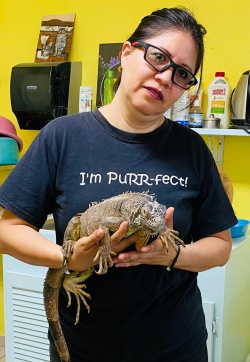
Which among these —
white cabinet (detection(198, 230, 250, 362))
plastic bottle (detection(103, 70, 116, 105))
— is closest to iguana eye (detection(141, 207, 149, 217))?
white cabinet (detection(198, 230, 250, 362))

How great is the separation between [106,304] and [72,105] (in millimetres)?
1823

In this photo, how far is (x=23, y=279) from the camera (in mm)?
2414

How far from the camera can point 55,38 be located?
2.88 meters

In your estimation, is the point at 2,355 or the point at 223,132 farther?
the point at 2,355

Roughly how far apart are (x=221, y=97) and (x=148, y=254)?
156 centimetres

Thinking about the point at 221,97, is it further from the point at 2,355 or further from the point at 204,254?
the point at 2,355

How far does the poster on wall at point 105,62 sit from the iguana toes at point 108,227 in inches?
66.8

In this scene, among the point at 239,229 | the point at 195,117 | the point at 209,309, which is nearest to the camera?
the point at 209,309

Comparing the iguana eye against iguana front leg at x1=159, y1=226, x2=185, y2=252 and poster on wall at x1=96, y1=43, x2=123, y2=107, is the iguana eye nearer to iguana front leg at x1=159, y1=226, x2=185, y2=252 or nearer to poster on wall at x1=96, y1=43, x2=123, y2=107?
iguana front leg at x1=159, y1=226, x2=185, y2=252

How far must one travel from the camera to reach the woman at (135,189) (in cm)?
114

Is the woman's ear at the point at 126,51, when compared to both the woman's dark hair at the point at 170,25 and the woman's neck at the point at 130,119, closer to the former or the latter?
the woman's dark hair at the point at 170,25

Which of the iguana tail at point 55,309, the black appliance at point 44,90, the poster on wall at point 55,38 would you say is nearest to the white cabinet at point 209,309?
the black appliance at point 44,90

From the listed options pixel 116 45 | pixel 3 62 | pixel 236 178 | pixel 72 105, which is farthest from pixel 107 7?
pixel 236 178

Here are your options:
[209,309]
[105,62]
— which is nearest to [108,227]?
[209,309]
